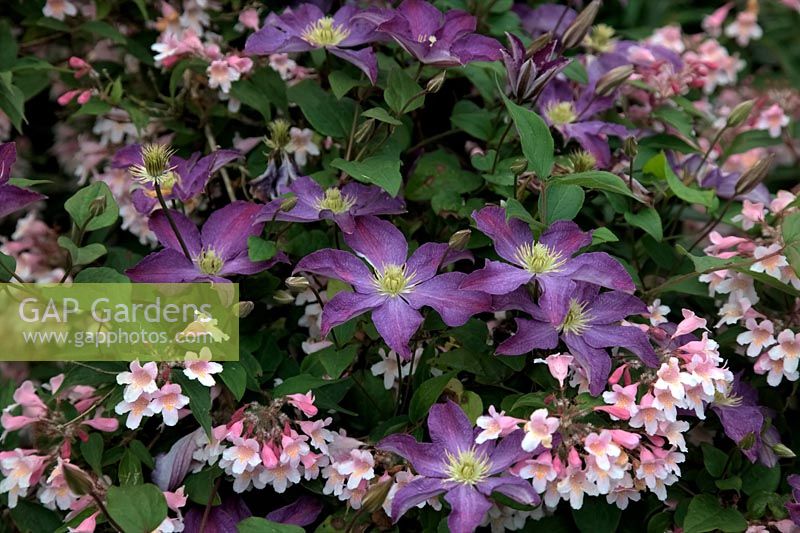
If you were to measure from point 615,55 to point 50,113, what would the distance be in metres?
1.01

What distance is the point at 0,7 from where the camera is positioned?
140 centimetres

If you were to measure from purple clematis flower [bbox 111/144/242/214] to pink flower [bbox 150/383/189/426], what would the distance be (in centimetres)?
24

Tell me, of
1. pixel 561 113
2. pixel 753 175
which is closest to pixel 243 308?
pixel 561 113

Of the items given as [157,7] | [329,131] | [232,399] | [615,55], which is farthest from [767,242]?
[157,7]

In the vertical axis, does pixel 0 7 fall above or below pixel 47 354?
above

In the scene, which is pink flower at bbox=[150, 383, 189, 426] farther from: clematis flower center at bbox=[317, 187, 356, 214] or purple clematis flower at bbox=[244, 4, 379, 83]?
purple clematis flower at bbox=[244, 4, 379, 83]

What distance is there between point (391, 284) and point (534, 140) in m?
0.21

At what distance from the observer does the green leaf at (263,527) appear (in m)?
0.86

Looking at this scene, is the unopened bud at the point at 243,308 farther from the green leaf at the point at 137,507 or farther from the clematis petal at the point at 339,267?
the green leaf at the point at 137,507

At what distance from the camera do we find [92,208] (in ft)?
3.30

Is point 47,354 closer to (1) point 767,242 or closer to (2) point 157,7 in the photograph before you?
(2) point 157,7

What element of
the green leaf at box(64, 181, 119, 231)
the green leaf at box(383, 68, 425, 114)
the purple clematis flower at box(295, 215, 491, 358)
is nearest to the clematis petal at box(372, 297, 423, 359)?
the purple clematis flower at box(295, 215, 491, 358)

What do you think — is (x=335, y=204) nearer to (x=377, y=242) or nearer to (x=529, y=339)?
(x=377, y=242)

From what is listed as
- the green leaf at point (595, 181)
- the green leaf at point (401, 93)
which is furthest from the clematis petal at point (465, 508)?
the green leaf at point (401, 93)
